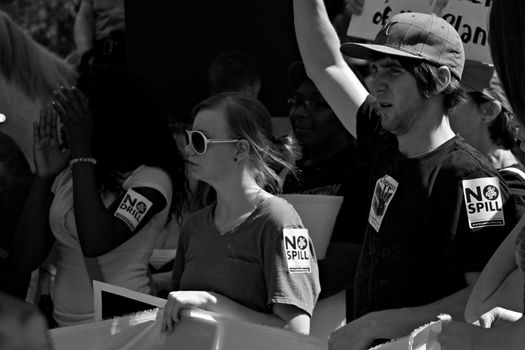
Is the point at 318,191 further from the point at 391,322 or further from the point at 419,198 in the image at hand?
the point at 391,322

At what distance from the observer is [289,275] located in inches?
109

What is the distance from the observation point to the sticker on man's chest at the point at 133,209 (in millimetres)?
3439

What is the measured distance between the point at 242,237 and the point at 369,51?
70cm

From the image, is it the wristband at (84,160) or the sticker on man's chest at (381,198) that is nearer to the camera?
the sticker on man's chest at (381,198)

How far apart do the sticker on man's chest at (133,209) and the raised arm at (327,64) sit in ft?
2.83

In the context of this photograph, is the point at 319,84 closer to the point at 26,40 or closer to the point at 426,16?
the point at 426,16

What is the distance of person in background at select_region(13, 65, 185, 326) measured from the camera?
3449 millimetres

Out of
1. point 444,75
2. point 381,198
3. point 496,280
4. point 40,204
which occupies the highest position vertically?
point 444,75

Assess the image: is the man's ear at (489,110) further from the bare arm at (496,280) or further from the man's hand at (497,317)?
the man's hand at (497,317)

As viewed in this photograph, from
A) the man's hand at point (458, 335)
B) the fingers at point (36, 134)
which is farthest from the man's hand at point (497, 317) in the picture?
the fingers at point (36, 134)

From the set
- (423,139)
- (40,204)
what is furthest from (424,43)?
(40,204)

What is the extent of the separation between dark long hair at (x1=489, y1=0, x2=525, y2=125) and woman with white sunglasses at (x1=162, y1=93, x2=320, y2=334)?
1.32 m

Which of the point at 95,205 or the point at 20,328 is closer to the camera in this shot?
the point at 20,328

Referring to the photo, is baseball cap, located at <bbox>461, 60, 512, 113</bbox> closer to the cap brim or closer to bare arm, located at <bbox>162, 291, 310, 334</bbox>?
the cap brim
